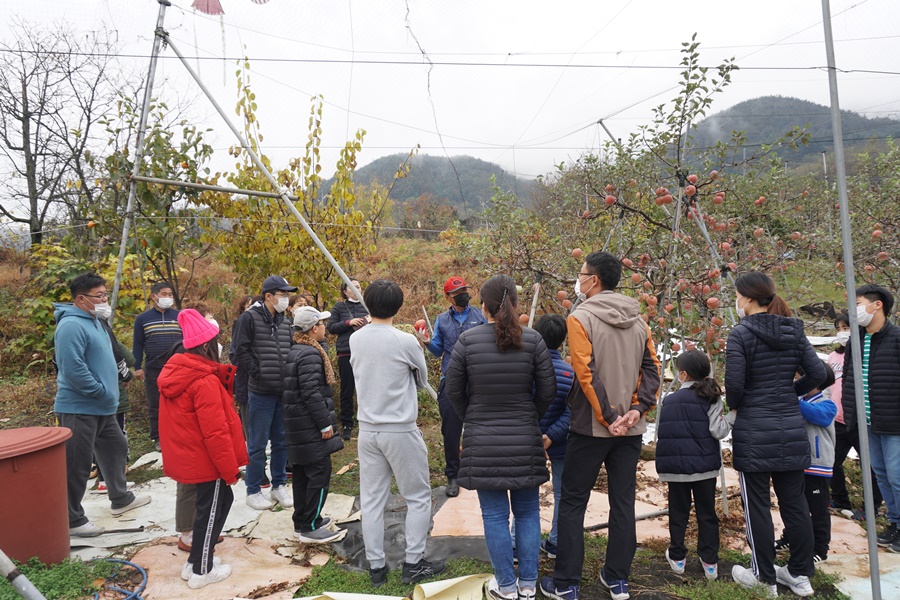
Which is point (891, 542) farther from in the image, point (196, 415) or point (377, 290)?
point (196, 415)

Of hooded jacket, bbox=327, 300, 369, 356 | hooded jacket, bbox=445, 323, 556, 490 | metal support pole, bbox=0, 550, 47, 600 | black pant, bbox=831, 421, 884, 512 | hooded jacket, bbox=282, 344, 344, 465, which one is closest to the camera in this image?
metal support pole, bbox=0, 550, 47, 600

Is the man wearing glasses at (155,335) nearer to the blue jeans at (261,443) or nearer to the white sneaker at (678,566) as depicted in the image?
the blue jeans at (261,443)

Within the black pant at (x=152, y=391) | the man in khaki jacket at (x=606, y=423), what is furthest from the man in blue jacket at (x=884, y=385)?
the black pant at (x=152, y=391)

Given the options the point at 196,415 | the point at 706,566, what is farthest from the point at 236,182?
the point at 706,566

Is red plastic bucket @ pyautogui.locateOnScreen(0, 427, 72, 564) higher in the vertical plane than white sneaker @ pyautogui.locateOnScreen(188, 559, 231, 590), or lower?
higher

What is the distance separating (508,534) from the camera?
2941 millimetres

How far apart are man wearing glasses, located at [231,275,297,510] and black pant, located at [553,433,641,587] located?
246 centimetres

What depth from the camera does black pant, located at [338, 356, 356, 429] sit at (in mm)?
6293

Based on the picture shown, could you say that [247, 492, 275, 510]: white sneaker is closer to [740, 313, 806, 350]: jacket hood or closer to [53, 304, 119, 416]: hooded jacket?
[53, 304, 119, 416]: hooded jacket

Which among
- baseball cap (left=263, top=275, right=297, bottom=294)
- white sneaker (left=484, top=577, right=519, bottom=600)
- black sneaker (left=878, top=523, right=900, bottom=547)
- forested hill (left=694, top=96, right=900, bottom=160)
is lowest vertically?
black sneaker (left=878, top=523, right=900, bottom=547)

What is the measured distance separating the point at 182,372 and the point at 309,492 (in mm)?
1224

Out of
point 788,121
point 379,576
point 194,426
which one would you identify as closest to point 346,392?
point 194,426

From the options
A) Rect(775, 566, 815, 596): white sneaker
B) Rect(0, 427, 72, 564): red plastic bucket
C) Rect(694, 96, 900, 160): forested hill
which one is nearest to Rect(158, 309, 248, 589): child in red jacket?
Rect(0, 427, 72, 564): red plastic bucket

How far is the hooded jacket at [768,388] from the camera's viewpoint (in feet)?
9.84
